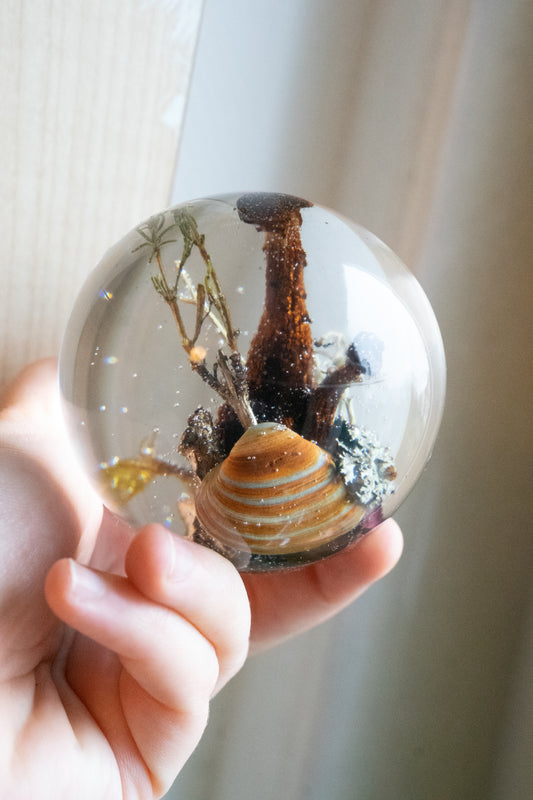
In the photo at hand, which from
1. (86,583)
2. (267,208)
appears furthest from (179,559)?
(267,208)

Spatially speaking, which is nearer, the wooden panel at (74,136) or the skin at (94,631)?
the skin at (94,631)

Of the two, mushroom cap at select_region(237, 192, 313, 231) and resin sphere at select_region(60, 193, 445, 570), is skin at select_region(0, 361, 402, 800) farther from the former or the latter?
mushroom cap at select_region(237, 192, 313, 231)

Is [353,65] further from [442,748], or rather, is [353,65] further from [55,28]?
[442,748]

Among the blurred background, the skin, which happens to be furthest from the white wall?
the skin

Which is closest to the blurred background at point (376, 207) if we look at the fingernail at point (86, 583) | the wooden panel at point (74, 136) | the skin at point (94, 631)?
the wooden panel at point (74, 136)

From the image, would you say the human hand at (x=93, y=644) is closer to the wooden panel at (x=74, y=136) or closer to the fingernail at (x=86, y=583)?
the fingernail at (x=86, y=583)

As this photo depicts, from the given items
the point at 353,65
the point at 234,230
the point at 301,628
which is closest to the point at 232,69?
the point at 353,65

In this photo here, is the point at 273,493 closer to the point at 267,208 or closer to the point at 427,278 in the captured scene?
the point at 267,208
